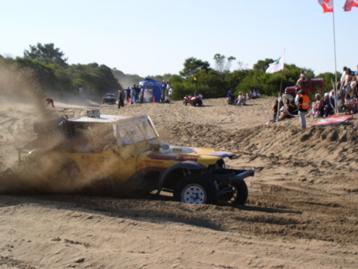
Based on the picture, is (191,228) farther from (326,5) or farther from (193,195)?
(326,5)

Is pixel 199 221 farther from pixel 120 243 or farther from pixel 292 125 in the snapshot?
pixel 292 125

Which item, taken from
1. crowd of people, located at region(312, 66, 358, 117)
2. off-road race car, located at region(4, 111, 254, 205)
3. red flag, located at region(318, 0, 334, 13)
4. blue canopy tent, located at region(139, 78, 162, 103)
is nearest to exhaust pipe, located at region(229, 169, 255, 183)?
off-road race car, located at region(4, 111, 254, 205)

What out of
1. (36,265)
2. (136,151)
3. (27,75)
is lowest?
(36,265)

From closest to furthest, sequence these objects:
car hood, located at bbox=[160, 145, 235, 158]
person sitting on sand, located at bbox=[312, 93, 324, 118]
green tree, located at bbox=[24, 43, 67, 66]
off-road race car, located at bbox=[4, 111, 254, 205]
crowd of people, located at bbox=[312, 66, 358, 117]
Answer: off-road race car, located at bbox=[4, 111, 254, 205]
car hood, located at bbox=[160, 145, 235, 158]
crowd of people, located at bbox=[312, 66, 358, 117]
person sitting on sand, located at bbox=[312, 93, 324, 118]
green tree, located at bbox=[24, 43, 67, 66]

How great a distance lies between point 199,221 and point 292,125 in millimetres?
11845

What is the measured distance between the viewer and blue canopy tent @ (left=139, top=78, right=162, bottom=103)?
38875 millimetres

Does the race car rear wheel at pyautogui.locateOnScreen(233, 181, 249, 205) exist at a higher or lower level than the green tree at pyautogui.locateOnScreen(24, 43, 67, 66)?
lower

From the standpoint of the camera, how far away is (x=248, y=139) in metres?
20.2

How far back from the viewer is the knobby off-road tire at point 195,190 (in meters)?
9.93

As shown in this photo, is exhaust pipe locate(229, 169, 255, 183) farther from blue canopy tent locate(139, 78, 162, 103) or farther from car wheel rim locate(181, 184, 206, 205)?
blue canopy tent locate(139, 78, 162, 103)

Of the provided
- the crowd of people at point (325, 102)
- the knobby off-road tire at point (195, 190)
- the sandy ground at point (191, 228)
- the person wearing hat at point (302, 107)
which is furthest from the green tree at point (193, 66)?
the knobby off-road tire at point (195, 190)

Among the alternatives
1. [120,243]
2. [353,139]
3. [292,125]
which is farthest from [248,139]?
[120,243]

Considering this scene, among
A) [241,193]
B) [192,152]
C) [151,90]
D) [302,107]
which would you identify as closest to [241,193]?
[241,193]

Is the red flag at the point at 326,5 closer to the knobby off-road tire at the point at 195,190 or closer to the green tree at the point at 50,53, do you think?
the knobby off-road tire at the point at 195,190
